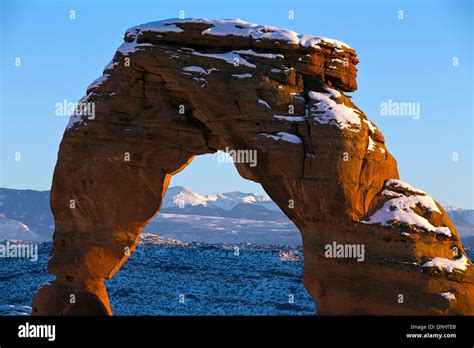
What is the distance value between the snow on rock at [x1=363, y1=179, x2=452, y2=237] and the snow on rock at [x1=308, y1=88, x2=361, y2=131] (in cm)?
218

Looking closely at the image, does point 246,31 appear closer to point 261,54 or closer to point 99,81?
point 261,54

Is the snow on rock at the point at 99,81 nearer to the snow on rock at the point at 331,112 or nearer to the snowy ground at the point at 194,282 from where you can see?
the snow on rock at the point at 331,112

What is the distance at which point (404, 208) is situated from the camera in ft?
99.5

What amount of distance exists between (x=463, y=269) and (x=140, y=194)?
367 inches

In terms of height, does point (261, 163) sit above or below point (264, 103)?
below

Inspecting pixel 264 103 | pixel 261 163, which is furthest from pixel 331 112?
pixel 261 163

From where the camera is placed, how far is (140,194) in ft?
104

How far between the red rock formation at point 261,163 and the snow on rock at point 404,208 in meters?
0.03

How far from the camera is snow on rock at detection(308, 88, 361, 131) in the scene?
99.0 feet

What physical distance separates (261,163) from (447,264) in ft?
19.0

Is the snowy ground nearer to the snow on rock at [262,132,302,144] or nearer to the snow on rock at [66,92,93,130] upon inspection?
the snow on rock at [66,92,93,130]

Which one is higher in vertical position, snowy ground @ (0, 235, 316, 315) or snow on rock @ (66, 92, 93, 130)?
snow on rock @ (66, 92, 93, 130)

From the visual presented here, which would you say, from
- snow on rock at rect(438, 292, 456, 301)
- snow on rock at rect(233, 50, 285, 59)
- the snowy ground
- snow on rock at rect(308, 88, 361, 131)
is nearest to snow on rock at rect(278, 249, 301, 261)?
the snowy ground
